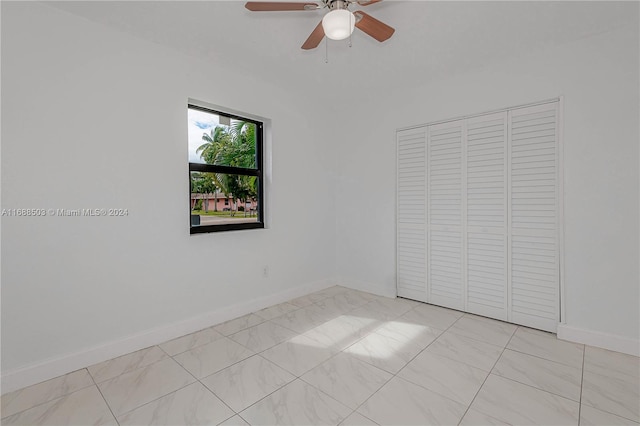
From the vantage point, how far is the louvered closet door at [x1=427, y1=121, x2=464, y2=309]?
10.5 ft

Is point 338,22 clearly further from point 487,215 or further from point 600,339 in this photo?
point 600,339

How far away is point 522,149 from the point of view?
2797mm

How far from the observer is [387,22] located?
2.28 m

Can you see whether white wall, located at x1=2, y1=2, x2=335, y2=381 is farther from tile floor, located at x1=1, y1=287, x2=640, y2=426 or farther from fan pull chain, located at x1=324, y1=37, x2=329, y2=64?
fan pull chain, located at x1=324, y1=37, x2=329, y2=64

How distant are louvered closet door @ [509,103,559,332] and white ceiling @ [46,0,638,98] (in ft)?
2.13

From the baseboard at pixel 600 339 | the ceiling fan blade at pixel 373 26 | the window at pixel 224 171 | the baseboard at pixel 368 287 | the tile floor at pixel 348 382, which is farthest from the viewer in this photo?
the baseboard at pixel 368 287

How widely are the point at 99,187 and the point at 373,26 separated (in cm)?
218

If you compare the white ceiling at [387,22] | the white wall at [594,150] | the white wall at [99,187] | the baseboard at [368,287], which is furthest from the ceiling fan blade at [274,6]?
the baseboard at [368,287]

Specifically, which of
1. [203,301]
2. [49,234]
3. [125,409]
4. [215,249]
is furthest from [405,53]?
[125,409]

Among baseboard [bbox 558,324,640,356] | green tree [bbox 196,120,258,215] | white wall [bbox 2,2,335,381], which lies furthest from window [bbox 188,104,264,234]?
baseboard [bbox 558,324,640,356]

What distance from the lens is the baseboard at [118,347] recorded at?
6.33 feet

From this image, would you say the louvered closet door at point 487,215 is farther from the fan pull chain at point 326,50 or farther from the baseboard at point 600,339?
the fan pull chain at point 326,50

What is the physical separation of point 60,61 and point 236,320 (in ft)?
7.98

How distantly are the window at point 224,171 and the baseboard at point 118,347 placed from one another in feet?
2.61
